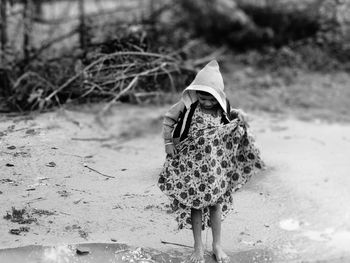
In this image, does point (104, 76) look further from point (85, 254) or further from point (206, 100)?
Result: point (85, 254)

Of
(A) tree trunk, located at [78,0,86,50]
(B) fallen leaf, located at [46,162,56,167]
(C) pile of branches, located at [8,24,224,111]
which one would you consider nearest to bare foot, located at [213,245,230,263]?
(B) fallen leaf, located at [46,162,56,167]

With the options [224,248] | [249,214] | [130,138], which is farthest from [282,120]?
[224,248]

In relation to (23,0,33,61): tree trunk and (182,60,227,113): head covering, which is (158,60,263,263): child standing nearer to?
(182,60,227,113): head covering

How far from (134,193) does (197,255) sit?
107 cm

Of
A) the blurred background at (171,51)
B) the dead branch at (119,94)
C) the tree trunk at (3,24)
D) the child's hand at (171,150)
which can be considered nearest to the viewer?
the child's hand at (171,150)

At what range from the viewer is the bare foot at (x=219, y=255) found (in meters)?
4.19

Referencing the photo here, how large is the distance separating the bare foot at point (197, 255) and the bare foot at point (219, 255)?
3.7 inches

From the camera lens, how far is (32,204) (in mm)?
4676

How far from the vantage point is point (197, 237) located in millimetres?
4184

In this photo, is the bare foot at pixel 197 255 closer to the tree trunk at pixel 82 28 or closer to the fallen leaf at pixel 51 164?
the fallen leaf at pixel 51 164

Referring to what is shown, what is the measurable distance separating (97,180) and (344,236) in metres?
1.99

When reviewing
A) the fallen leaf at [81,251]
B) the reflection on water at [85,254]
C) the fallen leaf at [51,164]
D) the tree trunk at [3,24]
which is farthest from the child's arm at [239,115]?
the tree trunk at [3,24]

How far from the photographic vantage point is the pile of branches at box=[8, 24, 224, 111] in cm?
675

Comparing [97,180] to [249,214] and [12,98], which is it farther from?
[12,98]
